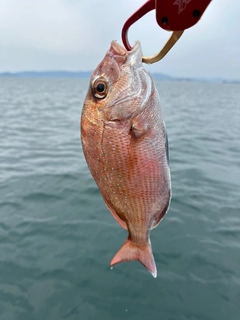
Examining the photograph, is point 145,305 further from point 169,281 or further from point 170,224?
point 170,224

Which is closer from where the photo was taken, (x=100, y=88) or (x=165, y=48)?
(x=165, y=48)

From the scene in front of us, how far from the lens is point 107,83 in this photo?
157 centimetres

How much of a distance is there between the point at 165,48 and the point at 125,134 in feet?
1.59

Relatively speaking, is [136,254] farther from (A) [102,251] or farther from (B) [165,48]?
(A) [102,251]

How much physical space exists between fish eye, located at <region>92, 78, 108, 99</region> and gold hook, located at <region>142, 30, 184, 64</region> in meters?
0.27

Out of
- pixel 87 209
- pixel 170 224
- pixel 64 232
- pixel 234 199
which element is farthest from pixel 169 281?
pixel 234 199

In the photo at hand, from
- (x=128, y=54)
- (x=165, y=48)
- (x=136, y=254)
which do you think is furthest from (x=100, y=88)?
(x=136, y=254)

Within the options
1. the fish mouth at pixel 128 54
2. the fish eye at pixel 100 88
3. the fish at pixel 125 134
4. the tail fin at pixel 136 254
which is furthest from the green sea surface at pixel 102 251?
the fish mouth at pixel 128 54

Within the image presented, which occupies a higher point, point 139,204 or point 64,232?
point 139,204

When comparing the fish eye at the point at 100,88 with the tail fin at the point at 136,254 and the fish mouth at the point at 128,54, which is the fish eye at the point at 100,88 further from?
the tail fin at the point at 136,254

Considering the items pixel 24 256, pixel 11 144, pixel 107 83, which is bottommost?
pixel 24 256

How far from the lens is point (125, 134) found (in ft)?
5.02

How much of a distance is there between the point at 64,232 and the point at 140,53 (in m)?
3.98

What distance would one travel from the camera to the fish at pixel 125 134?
1528mm
